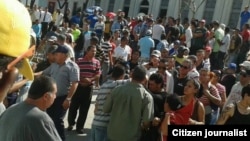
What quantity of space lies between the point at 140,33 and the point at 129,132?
1104cm

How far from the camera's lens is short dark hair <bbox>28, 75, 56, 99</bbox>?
3736 millimetres

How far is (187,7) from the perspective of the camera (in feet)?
111

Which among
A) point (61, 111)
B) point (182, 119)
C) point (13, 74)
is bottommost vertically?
point (61, 111)

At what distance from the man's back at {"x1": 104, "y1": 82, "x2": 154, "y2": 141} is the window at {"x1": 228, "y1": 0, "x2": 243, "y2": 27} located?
26.9 meters

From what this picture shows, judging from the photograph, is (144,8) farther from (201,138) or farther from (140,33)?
(201,138)

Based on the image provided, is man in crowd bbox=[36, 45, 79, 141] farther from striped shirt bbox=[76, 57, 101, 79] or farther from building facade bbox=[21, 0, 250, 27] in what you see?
building facade bbox=[21, 0, 250, 27]

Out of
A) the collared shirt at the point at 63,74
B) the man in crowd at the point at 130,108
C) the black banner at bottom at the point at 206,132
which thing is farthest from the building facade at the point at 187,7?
the black banner at bottom at the point at 206,132

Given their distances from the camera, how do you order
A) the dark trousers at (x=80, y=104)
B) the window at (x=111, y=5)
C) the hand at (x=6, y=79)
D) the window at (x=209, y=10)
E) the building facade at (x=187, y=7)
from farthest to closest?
the window at (x=111, y=5) → the window at (x=209, y=10) → the building facade at (x=187, y=7) → the dark trousers at (x=80, y=104) → the hand at (x=6, y=79)

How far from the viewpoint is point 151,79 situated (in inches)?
245

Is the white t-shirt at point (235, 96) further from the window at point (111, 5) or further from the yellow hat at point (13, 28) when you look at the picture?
the window at point (111, 5)

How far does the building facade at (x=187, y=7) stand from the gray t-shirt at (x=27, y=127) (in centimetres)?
2536

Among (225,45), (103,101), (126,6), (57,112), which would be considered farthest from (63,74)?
(126,6)

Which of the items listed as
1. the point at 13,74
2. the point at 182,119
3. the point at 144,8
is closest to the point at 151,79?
the point at 182,119

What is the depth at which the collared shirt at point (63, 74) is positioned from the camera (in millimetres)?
6777
